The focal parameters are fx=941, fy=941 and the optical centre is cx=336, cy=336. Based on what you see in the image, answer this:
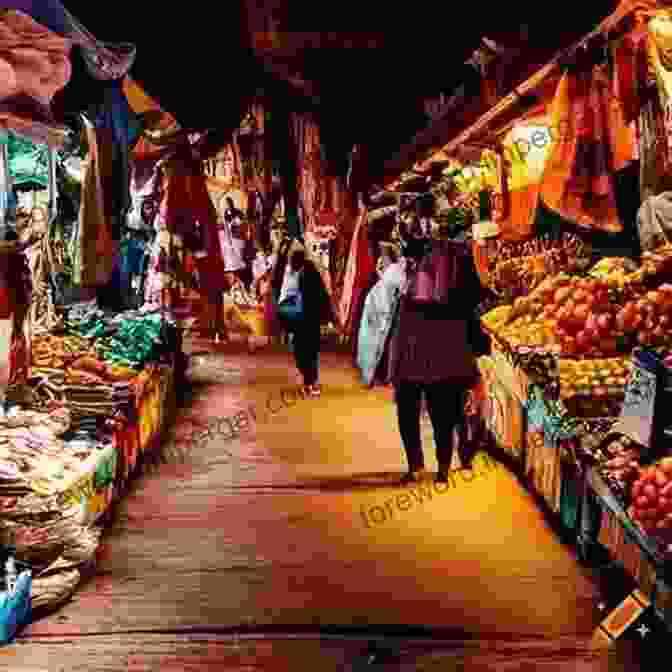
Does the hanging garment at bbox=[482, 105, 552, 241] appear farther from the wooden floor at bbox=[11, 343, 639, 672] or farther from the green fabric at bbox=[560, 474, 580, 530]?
the green fabric at bbox=[560, 474, 580, 530]

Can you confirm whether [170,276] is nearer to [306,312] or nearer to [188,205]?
[306,312]

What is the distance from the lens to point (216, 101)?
673 inches

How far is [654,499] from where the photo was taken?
14.9 feet

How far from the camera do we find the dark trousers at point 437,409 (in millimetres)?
7883

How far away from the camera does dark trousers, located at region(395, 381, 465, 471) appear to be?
7883mm

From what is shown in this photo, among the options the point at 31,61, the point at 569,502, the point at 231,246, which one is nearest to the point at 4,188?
the point at 31,61

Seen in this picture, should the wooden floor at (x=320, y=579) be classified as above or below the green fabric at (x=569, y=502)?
below

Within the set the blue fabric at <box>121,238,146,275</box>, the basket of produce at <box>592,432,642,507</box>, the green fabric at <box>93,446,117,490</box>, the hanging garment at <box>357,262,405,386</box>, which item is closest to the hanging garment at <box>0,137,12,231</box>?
the green fabric at <box>93,446,117,490</box>

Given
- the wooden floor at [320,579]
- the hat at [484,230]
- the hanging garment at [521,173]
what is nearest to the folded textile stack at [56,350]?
the wooden floor at [320,579]

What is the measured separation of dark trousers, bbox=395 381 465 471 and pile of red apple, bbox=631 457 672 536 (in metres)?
3.18

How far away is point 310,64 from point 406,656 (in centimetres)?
926

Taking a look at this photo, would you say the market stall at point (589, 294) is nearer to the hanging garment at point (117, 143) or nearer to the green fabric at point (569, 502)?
the green fabric at point (569, 502)

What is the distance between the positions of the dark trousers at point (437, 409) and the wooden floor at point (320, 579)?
373 millimetres

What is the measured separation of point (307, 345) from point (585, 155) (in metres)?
7.84
